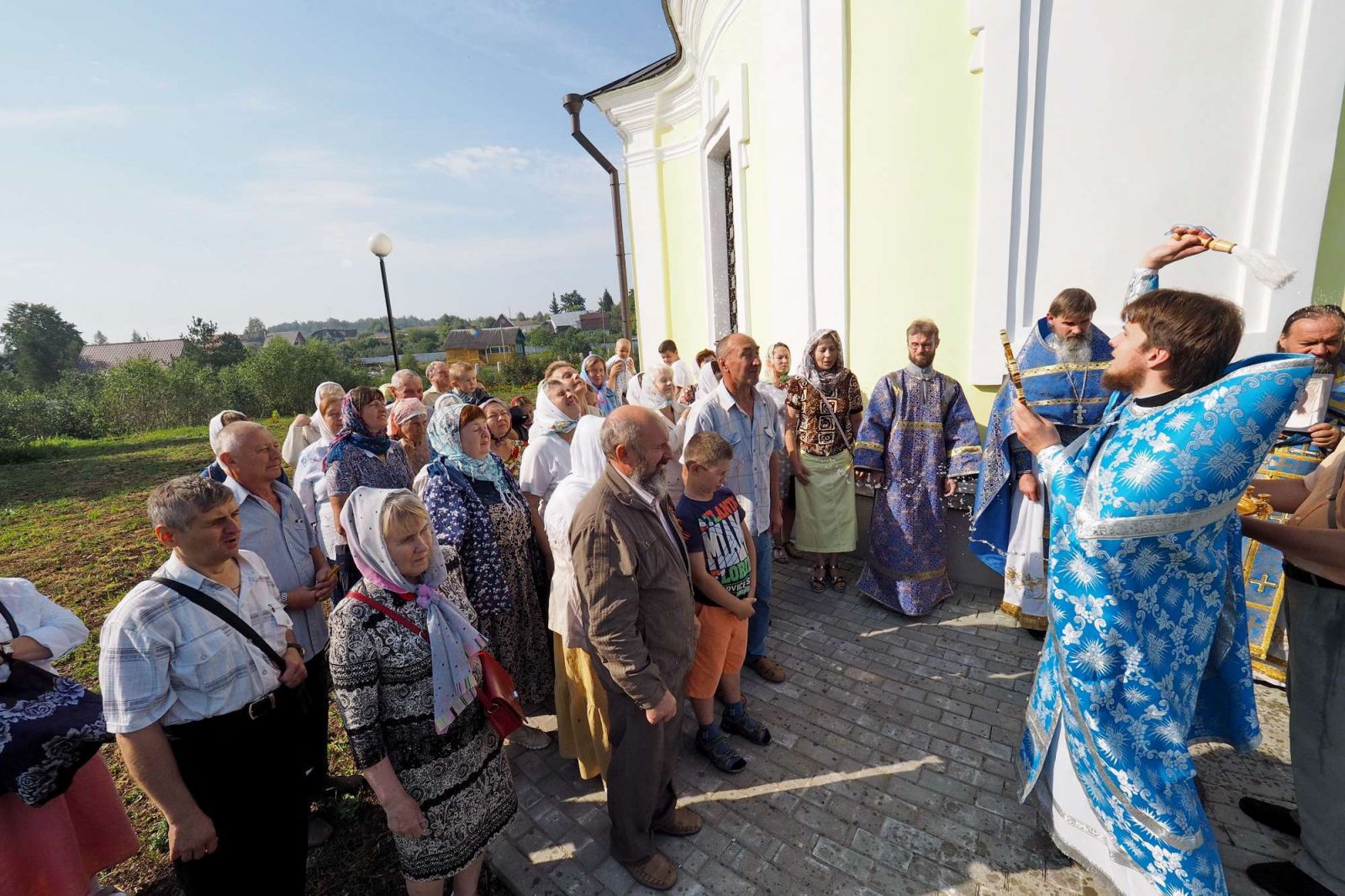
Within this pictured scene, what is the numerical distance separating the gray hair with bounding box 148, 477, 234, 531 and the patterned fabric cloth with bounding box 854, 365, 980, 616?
386 centimetres

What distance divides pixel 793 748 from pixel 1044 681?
4.20 feet

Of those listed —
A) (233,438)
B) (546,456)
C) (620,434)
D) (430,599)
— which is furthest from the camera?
(546,456)

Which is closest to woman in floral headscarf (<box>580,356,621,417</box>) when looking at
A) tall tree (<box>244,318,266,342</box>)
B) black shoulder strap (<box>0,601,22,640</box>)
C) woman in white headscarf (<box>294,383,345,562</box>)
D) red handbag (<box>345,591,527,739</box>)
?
woman in white headscarf (<box>294,383,345,562</box>)

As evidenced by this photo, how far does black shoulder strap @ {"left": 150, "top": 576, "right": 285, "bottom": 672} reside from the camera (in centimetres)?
176

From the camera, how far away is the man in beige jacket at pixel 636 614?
193 cm

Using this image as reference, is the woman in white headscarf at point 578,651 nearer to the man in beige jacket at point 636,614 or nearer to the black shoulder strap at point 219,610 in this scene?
the man in beige jacket at point 636,614

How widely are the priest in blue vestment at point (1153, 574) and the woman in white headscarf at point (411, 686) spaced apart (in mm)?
2067

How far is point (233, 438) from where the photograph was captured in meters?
2.59

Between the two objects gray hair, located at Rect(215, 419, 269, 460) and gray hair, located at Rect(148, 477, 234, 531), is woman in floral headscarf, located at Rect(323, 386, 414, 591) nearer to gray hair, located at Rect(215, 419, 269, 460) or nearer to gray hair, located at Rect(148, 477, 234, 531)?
gray hair, located at Rect(215, 419, 269, 460)

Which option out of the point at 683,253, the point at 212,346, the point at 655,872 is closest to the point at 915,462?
the point at 655,872

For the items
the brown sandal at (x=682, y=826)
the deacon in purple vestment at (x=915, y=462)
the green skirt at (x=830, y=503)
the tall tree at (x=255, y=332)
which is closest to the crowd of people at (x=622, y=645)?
the brown sandal at (x=682, y=826)

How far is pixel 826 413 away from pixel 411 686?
3.67 meters

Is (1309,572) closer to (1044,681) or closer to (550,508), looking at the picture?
(1044,681)

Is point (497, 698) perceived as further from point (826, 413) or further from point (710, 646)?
point (826, 413)
